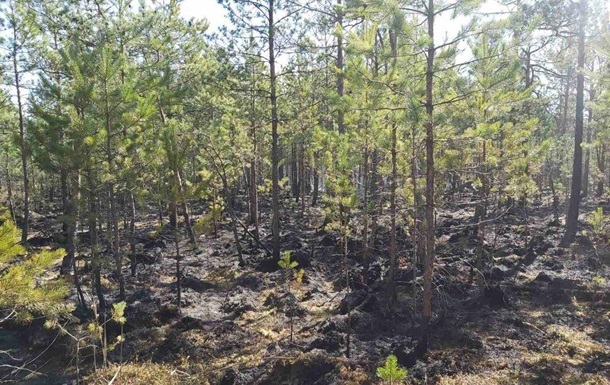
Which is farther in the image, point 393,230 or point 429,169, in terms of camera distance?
point 393,230

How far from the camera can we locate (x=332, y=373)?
810 cm

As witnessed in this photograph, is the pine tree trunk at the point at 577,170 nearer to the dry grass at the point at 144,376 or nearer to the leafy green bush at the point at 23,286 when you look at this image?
the dry grass at the point at 144,376

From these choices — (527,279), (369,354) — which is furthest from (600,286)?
(369,354)

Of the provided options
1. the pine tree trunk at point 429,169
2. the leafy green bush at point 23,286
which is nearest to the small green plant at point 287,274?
the pine tree trunk at point 429,169

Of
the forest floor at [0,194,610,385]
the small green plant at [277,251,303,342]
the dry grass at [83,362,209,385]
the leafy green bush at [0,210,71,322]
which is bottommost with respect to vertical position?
the dry grass at [83,362,209,385]

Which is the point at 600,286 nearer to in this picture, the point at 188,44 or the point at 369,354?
the point at 369,354

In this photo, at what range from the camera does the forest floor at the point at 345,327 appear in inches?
326

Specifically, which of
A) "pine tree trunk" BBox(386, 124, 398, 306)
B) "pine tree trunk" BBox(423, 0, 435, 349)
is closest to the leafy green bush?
"pine tree trunk" BBox(423, 0, 435, 349)

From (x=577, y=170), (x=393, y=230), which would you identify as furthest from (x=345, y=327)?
(x=577, y=170)

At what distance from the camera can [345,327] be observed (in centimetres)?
1005

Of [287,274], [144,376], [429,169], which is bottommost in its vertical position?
[144,376]

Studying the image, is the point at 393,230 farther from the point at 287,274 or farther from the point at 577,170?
the point at 577,170

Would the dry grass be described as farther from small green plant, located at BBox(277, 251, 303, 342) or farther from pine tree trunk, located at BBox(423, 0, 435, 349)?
pine tree trunk, located at BBox(423, 0, 435, 349)

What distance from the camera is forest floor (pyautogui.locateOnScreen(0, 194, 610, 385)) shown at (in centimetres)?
829
